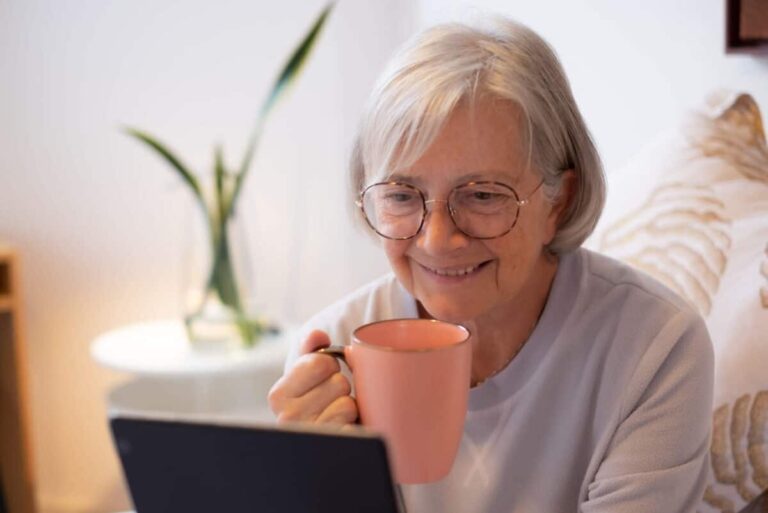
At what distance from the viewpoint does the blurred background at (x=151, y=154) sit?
231 centimetres

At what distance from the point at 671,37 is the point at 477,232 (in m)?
0.81

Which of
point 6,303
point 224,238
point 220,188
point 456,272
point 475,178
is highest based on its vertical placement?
point 475,178

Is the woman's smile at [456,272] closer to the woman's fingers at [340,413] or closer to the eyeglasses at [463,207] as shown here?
the eyeglasses at [463,207]

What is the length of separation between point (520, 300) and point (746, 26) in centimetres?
63

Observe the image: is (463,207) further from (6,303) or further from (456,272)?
(6,303)

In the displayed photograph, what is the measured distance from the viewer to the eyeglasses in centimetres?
90

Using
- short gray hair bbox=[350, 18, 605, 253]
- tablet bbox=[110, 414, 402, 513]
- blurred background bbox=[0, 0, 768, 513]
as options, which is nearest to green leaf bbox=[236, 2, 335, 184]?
blurred background bbox=[0, 0, 768, 513]

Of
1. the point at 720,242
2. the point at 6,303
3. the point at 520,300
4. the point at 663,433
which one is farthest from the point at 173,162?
the point at 663,433

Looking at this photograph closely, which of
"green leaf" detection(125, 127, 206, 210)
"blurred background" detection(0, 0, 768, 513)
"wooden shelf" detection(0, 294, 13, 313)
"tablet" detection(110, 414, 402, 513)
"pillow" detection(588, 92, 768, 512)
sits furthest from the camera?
"blurred background" detection(0, 0, 768, 513)

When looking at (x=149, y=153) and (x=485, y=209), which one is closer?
(x=485, y=209)

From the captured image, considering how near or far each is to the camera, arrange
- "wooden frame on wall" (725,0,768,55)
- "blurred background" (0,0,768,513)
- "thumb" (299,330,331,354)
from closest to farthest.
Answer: "thumb" (299,330,331,354)
"wooden frame on wall" (725,0,768,55)
"blurred background" (0,0,768,513)

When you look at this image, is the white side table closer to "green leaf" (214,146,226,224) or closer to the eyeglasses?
"green leaf" (214,146,226,224)

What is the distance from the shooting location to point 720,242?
44.9 inches

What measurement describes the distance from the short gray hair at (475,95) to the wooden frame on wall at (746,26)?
0.50 m
